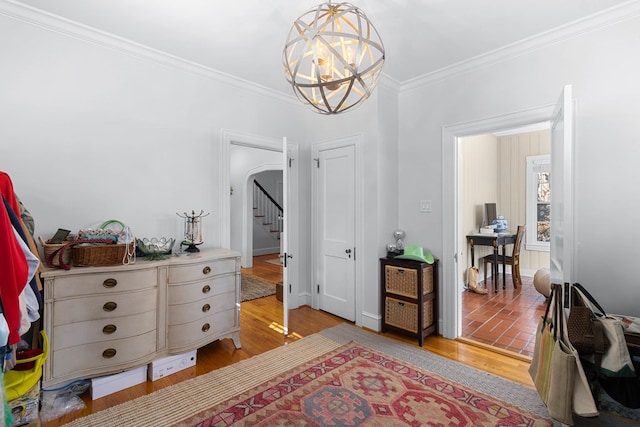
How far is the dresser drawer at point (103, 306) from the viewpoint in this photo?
2100 mm

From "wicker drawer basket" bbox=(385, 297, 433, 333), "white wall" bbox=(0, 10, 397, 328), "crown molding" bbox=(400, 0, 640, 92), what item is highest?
"crown molding" bbox=(400, 0, 640, 92)

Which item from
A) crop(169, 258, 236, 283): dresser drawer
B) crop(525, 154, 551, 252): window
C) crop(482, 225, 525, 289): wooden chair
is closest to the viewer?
crop(169, 258, 236, 283): dresser drawer

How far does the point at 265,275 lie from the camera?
6.14 meters

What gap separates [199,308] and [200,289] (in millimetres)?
166

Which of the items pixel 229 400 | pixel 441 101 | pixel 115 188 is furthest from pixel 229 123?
pixel 229 400

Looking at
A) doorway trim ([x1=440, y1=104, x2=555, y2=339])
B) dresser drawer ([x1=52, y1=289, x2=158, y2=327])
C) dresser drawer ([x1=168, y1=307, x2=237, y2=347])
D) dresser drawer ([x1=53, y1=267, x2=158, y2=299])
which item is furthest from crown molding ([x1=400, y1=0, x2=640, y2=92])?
dresser drawer ([x1=52, y1=289, x2=158, y2=327])

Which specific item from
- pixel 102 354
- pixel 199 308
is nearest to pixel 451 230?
pixel 199 308

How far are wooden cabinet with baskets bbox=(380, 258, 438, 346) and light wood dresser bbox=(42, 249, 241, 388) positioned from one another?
1640mm

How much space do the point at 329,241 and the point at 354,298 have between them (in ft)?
2.51

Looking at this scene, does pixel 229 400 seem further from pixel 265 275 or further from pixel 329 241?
pixel 265 275

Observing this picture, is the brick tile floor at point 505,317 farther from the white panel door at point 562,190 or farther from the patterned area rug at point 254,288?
the patterned area rug at point 254,288

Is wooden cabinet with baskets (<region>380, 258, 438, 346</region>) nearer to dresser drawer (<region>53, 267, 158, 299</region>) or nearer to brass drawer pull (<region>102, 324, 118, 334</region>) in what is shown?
dresser drawer (<region>53, 267, 158, 299</region>)

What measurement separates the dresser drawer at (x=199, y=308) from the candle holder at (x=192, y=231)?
0.52 meters

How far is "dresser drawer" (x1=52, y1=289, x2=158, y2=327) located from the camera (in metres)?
2.10
